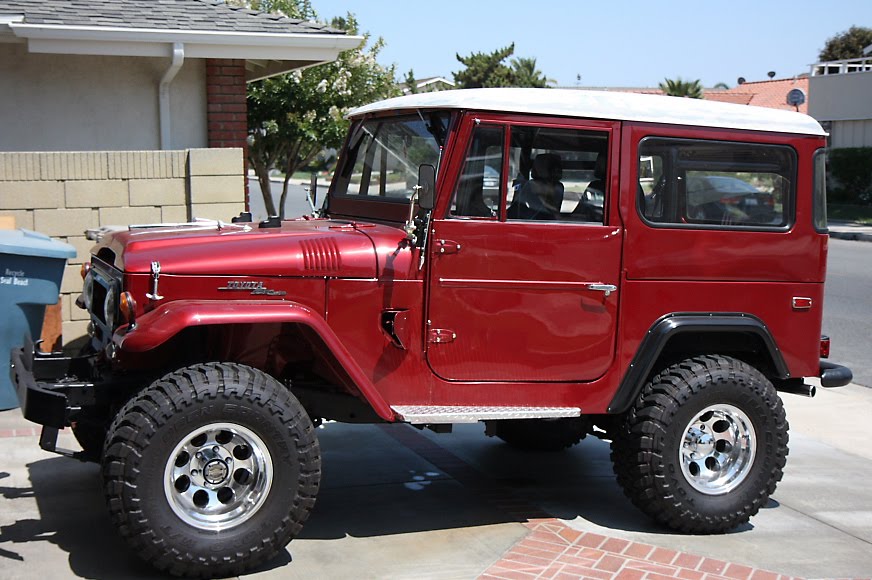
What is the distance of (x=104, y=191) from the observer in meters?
8.59

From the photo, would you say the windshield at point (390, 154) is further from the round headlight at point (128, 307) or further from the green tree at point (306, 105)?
the green tree at point (306, 105)

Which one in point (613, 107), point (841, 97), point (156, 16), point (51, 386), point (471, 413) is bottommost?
point (471, 413)

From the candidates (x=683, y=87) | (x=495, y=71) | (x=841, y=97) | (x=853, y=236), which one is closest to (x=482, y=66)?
(x=495, y=71)

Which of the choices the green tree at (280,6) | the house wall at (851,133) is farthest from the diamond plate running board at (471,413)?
the house wall at (851,133)

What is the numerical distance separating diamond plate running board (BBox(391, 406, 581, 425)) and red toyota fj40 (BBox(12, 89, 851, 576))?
0.04 feet

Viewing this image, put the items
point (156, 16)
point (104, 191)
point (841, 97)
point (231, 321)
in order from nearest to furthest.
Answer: point (231, 321) → point (104, 191) → point (156, 16) → point (841, 97)

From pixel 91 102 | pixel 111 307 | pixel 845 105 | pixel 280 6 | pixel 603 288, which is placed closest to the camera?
pixel 111 307

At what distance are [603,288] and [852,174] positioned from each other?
29.8m

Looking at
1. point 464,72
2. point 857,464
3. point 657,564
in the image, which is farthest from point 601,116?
point 464,72

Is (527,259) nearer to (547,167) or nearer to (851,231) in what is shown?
(547,167)

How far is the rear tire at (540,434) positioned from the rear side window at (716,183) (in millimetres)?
1743

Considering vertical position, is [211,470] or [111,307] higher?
[111,307]

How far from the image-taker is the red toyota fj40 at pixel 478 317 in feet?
15.4

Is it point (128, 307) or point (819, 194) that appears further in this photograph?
point (819, 194)
